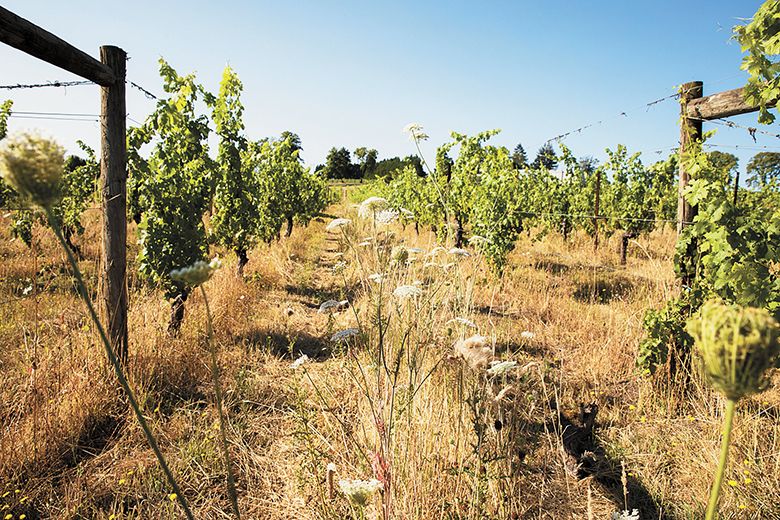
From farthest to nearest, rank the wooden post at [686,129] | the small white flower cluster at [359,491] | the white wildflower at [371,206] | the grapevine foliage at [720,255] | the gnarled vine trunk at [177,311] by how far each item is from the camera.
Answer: the gnarled vine trunk at [177,311] → the wooden post at [686,129] → the grapevine foliage at [720,255] → the white wildflower at [371,206] → the small white flower cluster at [359,491]

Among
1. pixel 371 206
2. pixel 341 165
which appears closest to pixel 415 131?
pixel 371 206

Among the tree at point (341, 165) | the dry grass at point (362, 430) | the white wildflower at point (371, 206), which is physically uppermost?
the tree at point (341, 165)

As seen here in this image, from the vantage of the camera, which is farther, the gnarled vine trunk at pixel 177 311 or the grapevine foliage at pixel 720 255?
the gnarled vine trunk at pixel 177 311

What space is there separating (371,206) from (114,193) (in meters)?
2.21

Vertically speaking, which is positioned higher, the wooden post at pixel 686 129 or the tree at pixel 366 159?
the tree at pixel 366 159

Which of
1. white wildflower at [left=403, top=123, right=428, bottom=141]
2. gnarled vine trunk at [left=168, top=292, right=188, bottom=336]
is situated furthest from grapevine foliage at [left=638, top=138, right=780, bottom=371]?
gnarled vine trunk at [left=168, top=292, right=188, bottom=336]

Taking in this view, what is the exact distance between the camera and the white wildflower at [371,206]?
2172 millimetres

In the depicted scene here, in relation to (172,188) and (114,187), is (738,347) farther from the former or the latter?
(172,188)

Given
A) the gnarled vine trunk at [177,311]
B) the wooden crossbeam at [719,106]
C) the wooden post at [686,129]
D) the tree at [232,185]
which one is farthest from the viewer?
the tree at [232,185]

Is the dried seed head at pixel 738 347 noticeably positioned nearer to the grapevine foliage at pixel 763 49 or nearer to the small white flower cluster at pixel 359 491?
the small white flower cluster at pixel 359 491

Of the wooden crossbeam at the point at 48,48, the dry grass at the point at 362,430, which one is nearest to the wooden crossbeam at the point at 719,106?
the dry grass at the point at 362,430

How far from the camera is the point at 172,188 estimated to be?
4.43 meters

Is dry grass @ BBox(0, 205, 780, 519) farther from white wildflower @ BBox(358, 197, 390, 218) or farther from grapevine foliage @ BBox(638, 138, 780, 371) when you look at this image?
grapevine foliage @ BBox(638, 138, 780, 371)

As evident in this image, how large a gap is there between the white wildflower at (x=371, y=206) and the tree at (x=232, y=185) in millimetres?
3343
